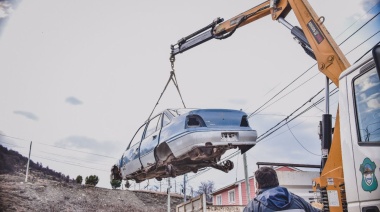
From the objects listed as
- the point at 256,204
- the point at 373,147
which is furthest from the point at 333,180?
the point at 256,204

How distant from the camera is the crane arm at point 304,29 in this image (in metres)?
4.85

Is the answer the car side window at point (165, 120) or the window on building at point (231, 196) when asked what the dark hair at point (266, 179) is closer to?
the car side window at point (165, 120)

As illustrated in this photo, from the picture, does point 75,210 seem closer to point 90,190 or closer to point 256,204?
point 90,190

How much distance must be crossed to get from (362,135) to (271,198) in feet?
3.48

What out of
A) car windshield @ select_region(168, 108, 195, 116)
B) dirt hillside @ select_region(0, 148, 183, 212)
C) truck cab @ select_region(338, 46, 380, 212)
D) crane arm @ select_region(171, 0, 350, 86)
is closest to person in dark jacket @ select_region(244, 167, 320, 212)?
truck cab @ select_region(338, 46, 380, 212)

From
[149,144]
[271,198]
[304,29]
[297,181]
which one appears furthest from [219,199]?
[271,198]

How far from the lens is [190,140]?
671 cm

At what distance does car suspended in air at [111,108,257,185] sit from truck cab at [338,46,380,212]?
3.74m

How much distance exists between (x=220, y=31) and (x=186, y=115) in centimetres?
266

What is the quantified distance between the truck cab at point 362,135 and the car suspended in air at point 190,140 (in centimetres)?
374

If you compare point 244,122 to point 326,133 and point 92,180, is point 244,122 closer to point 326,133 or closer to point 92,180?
point 326,133

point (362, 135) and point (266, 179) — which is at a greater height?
point (362, 135)

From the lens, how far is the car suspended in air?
679 centimetres

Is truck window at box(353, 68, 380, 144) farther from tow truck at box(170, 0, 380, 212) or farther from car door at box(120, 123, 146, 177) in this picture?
car door at box(120, 123, 146, 177)
